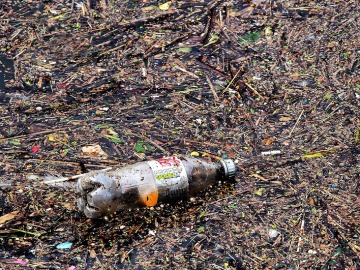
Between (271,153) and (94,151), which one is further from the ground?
(94,151)

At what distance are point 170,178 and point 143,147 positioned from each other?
0.72m

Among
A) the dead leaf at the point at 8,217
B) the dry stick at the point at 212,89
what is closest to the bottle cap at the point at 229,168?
the dry stick at the point at 212,89

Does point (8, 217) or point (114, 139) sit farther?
point (114, 139)

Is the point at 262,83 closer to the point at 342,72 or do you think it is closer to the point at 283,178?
the point at 342,72

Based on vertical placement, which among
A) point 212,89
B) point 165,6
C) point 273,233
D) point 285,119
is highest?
point 165,6

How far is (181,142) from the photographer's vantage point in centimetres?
541

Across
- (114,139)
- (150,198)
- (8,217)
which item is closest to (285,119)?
(114,139)

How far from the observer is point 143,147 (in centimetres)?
534

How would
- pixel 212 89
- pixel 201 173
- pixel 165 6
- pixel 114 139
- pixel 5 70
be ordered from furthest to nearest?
1. pixel 165 6
2. pixel 5 70
3. pixel 212 89
4. pixel 114 139
5. pixel 201 173

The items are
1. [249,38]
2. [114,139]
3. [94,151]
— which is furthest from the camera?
[249,38]

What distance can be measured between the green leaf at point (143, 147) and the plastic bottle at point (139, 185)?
52 cm

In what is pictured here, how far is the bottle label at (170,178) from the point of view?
466 centimetres

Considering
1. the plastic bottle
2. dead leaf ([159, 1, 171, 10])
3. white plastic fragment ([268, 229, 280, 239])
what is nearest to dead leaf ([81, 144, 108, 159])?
the plastic bottle

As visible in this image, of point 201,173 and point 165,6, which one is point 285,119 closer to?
point 201,173
